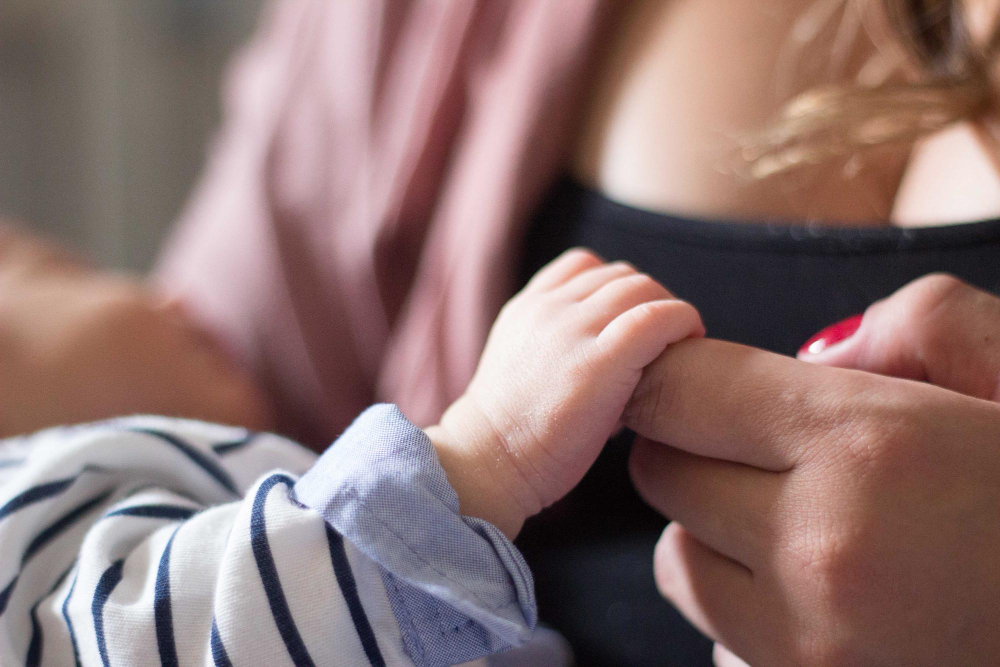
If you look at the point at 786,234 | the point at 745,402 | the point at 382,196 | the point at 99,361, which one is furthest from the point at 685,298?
the point at 99,361

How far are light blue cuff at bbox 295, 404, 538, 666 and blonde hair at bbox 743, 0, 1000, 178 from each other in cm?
28

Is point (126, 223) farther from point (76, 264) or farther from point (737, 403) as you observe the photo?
point (737, 403)

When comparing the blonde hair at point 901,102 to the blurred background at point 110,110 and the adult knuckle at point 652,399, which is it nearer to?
the adult knuckle at point 652,399

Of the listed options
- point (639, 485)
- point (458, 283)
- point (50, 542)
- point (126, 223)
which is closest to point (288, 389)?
point (458, 283)

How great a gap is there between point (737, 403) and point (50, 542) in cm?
33

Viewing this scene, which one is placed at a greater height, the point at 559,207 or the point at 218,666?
the point at 559,207

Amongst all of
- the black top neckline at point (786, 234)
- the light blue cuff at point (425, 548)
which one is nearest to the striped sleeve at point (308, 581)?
the light blue cuff at point (425, 548)

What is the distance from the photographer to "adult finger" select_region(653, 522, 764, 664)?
0.30m

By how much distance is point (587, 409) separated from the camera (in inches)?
11.9

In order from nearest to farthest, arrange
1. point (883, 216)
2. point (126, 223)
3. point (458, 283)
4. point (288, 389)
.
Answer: point (883, 216) < point (458, 283) < point (288, 389) < point (126, 223)

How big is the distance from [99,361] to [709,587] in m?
0.46

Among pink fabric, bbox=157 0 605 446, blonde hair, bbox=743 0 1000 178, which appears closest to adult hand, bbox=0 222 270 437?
pink fabric, bbox=157 0 605 446

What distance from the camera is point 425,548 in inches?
11.4

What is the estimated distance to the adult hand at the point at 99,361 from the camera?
0.53m
